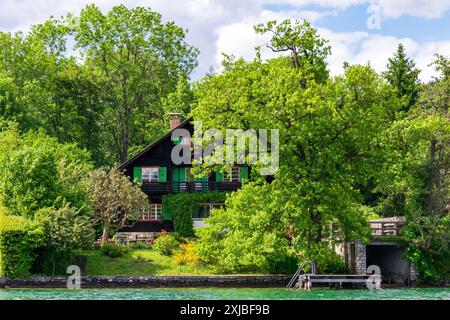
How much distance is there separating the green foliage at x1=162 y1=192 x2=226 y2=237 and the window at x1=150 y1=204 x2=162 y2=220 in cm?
87

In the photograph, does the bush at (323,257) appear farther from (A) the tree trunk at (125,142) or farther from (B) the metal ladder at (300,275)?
(A) the tree trunk at (125,142)

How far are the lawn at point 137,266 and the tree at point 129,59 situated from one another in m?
26.8

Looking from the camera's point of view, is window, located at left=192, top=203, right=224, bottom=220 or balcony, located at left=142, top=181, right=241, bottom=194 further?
balcony, located at left=142, top=181, right=241, bottom=194

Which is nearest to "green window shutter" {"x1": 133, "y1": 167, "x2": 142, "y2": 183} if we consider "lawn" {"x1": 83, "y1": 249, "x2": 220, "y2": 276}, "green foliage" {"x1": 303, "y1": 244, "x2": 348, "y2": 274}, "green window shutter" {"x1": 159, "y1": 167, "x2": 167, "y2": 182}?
"green window shutter" {"x1": 159, "y1": 167, "x2": 167, "y2": 182}

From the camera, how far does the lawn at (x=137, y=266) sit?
50.9 m

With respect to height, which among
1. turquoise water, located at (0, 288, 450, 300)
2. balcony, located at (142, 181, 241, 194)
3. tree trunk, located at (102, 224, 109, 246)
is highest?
balcony, located at (142, 181, 241, 194)

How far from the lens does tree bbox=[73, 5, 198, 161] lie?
77.2 m

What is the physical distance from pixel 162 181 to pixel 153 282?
16.1m

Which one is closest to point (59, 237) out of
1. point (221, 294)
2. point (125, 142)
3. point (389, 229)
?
point (221, 294)

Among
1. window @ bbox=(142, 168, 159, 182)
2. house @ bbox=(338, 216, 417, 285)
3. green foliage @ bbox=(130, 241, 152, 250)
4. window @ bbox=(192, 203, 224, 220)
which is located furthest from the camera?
window @ bbox=(142, 168, 159, 182)

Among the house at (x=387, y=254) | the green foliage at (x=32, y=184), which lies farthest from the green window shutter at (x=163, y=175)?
the house at (x=387, y=254)

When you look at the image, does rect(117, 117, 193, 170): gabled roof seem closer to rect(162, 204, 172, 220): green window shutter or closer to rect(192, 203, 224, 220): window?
rect(162, 204, 172, 220): green window shutter

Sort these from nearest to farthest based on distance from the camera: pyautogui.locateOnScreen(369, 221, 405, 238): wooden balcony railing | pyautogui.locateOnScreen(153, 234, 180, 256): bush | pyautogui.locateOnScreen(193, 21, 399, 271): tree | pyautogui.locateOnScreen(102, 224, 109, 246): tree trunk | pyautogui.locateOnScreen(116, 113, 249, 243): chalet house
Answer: pyautogui.locateOnScreen(193, 21, 399, 271): tree
pyautogui.locateOnScreen(369, 221, 405, 238): wooden balcony railing
pyautogui.locateOnScreen(153, 234, 180, 256): bush
pyautogui.locateOnScreen(102, 224, 109, 246): tree trunk
pyautogui.locateOnScreen(116, 113, 249, 243): chalet house
